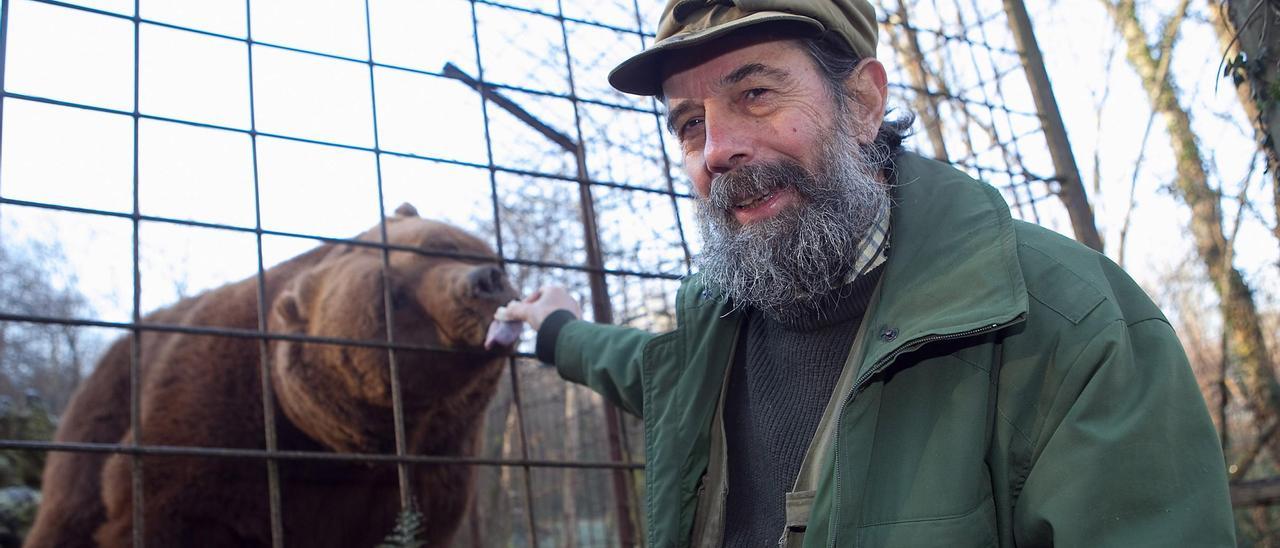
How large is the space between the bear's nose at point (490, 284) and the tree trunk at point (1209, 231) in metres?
5.07

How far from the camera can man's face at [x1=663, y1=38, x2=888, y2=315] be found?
243 centimetres

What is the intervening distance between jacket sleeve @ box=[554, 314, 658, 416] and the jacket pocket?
104 centimetres

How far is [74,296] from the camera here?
21031 mm

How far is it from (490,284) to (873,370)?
2795 mm

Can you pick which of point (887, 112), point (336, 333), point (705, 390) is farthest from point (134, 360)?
point (336, 333)

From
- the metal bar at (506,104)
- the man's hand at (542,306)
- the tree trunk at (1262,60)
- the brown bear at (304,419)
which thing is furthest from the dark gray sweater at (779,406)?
the brown bear at (304,419)

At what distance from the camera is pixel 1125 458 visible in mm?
1706

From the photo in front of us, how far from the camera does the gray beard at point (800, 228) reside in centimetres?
240

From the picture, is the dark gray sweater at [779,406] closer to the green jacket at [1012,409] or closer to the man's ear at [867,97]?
the green jacket at [1012,409]

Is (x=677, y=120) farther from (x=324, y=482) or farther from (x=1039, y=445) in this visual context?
(x=324, y=482)

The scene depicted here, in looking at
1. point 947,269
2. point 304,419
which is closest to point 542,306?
point 947,269

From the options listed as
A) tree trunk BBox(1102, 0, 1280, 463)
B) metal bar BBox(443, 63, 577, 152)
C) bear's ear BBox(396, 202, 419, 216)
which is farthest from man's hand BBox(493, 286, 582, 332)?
tree trunk BBox(1102, 0, 1280, 463)

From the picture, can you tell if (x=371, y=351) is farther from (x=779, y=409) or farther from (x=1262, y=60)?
(x=1262, y=60)

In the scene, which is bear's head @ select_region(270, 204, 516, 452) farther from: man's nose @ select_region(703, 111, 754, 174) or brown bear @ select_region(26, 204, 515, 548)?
man's nose @ select_region(703, 111, 754, 174)
